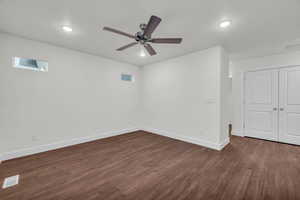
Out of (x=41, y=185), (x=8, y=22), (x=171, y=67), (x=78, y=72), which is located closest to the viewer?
(x=41, y=185)

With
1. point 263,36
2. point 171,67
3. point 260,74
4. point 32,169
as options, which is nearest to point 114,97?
point 171,67

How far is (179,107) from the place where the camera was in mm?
4066

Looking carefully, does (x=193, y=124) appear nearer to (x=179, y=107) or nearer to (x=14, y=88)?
(x=179, y=107)

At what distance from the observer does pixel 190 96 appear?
12.4ft

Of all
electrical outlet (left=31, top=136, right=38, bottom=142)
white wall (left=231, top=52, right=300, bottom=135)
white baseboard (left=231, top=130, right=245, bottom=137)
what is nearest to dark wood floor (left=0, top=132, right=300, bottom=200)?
electrical outlet (left=31, top=136, right=38, bottom=142)

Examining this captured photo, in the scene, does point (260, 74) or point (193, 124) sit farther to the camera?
point (260, 74)

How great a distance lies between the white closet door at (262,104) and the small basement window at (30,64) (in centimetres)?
615

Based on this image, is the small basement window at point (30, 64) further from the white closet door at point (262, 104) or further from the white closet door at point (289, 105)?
the white closet door at point (289, 105)

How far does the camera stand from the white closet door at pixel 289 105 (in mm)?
3438

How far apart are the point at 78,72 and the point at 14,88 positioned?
1.40m

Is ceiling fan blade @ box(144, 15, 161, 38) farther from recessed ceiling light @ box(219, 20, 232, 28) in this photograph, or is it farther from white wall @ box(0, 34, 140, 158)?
white wall @ box(0, 34, 140, 158)

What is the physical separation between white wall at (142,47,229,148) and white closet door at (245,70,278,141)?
1.35 metres

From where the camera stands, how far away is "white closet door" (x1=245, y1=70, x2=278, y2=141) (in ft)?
12.4

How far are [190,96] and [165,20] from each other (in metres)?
2.28
